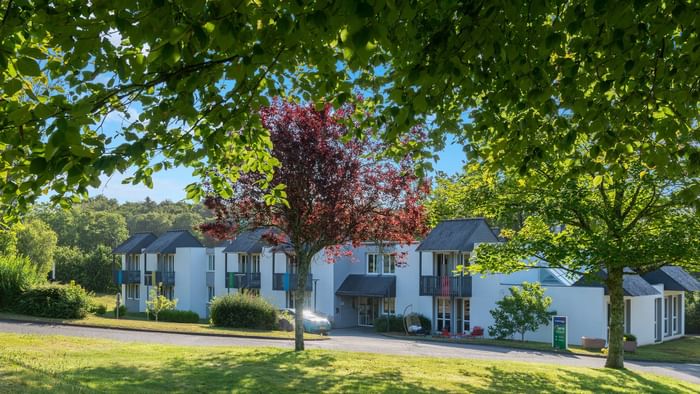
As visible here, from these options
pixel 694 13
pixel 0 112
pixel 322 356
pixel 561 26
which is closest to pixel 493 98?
pixel 561 26

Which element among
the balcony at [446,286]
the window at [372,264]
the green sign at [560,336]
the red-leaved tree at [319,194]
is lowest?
the green sign at [560,336]

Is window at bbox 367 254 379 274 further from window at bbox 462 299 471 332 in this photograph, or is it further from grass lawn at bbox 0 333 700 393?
grass lawn at bbox 0 333 700 393

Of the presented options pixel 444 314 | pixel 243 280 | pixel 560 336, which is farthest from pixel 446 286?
pixel 243 280

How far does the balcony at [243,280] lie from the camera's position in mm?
47812

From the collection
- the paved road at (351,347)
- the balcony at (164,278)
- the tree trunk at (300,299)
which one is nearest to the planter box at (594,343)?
the paved road at (351,347)

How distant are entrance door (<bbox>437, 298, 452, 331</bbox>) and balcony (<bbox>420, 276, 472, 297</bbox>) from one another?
1.03 metres

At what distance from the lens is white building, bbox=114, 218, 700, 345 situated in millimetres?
32169

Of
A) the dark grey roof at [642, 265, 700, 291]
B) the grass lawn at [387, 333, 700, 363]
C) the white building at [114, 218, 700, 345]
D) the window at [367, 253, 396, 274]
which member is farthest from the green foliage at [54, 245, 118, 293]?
the dark grey roof at [642, 265, 700, 291]

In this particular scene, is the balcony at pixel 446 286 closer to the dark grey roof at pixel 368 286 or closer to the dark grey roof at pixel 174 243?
the dark grey roof at pixel 368 286

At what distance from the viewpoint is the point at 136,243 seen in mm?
58906

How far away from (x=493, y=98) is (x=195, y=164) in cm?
457

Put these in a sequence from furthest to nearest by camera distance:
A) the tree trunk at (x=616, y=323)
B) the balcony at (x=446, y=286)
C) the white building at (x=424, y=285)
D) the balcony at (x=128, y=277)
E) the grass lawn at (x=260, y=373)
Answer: the balcony at (x=128, y=277), the balcony at (x=446, y=286), the white building at (x=424, y=285), the tree trunk at (x=616, y=323), the grass lawn at (x=260, y=373)

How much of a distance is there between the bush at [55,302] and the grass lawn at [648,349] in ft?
56.3

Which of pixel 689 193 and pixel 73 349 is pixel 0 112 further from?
pixel 73 349
